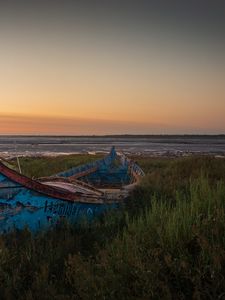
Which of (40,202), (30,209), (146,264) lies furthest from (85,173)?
(146,264)

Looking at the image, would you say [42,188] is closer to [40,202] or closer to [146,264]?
[40,202]

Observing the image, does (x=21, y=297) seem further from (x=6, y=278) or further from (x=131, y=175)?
(x=131, y=175)

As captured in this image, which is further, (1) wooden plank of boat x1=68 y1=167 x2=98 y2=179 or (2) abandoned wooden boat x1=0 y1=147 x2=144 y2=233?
(1) wooden plank of boat x1=68 y1=167 x2=98 y2=179

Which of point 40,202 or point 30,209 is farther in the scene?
point 40,202

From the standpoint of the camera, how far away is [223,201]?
5.95 metres

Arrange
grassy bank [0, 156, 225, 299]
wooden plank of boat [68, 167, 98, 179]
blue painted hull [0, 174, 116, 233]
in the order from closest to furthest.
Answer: grassy bank [0, 156, 225, 299]
blue painted hull [0, 174, 116, 233]
wooden plank of boat [68, 167, 98, 179]

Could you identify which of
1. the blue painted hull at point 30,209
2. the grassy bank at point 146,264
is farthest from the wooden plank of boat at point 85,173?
the grassy bank at point 146,264

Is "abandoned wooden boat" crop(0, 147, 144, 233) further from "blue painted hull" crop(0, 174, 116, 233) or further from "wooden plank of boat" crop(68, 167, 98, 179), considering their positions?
"wooden plank of boat" crop(68, 167, 98, 179)

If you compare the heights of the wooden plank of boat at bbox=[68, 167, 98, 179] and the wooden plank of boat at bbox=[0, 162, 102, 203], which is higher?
the wooden plank of boat at bbox=[0, 162, 102, 203]

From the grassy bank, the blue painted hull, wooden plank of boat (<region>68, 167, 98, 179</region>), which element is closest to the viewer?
the grassy bank

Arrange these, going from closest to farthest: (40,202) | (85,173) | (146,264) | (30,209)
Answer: (146,264) → (30,209) → (40,202) → (85,173)

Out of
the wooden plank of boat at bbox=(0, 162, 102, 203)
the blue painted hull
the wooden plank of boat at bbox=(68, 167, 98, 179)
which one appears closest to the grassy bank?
the blue painted hull

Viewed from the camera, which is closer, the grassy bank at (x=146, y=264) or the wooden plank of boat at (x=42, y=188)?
the grassy bank at (x=146, y=264)

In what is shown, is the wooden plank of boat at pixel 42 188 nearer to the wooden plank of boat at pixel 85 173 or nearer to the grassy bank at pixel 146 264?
the grassy bank at pixel 146 264
